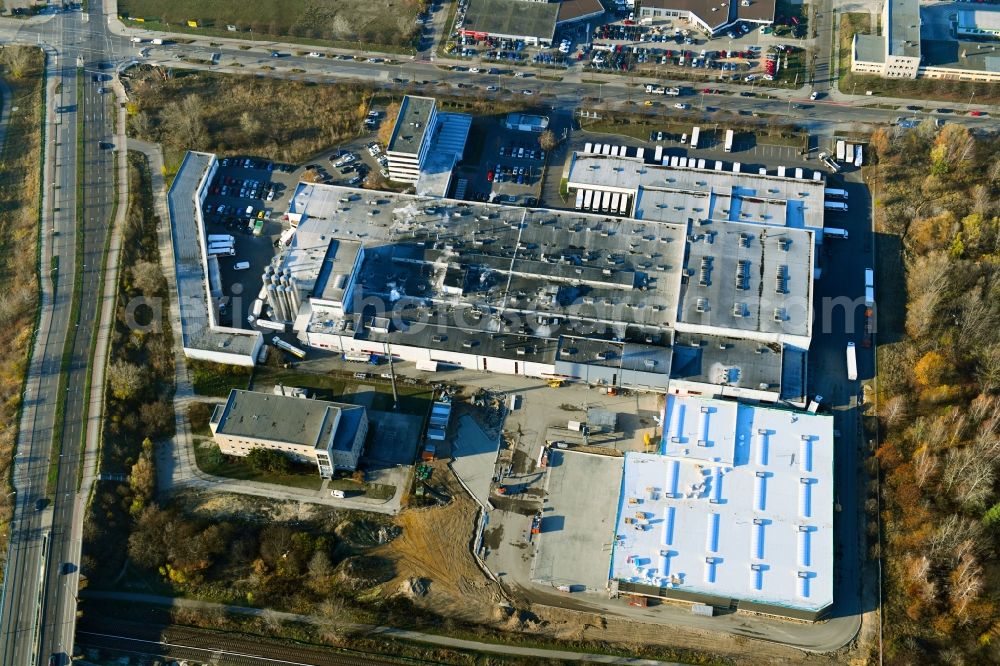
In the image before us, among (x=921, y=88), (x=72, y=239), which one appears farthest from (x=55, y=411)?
(x=921, y=88)

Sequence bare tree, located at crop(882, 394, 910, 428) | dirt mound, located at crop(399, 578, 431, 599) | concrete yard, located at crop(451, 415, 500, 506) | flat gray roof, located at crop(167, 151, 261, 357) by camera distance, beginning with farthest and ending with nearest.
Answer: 1. flat gray roof, located at crop(167, 151, 261, 357)
2. bare tree, located at crop(882, 394, 910, 428)
3. concrete yard, located at crop(451, 415, 500, 506)
4. dirt mound, located at crop(399, 578, 431, 599)

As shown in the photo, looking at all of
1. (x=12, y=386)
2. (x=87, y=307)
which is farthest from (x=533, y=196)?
(x=12, y=386)

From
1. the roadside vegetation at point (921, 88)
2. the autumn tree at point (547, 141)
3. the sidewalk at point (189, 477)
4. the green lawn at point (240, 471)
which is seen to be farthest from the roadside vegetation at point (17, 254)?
the roadside vegetation at point (921, 88)

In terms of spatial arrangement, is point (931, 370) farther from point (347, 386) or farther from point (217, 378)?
point (217, 378)

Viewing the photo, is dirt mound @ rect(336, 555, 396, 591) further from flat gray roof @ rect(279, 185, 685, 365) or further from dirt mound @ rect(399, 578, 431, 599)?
flat gray roof @ rect(279, 185, 685, 365)

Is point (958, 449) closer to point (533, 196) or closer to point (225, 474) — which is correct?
point (533, 196)

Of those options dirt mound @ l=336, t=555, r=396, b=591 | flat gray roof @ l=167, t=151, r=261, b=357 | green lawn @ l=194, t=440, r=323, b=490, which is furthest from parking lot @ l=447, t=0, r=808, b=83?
dirt mound @ l=336, t=555, r=396, b=591
